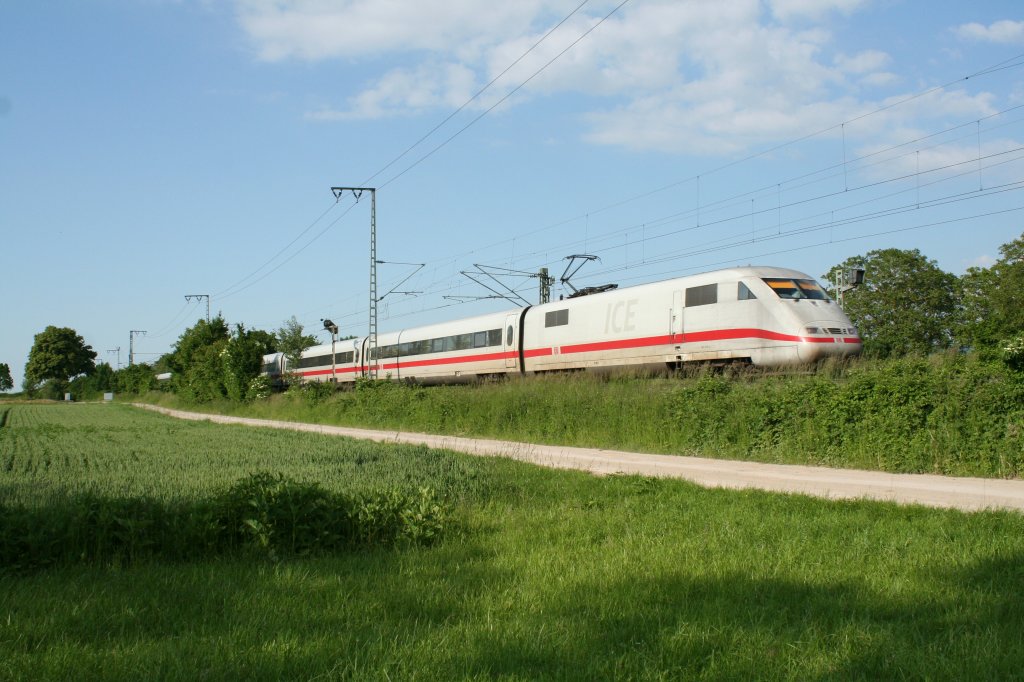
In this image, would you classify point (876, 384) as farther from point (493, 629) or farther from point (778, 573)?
point (493, 629)

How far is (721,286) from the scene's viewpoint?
74.8 feet

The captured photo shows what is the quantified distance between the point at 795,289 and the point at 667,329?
389 cm

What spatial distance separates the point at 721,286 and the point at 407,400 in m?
11.3

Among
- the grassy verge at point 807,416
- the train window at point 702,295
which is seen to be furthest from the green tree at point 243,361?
the train window at point 702,295

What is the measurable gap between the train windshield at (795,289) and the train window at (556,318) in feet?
30.7

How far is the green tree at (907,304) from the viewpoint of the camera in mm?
55750

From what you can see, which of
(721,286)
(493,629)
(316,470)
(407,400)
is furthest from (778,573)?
(407,400)

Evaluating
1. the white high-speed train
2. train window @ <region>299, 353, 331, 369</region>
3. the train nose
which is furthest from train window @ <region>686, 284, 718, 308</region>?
train window @ <region>299, 353, 331, 369</region>

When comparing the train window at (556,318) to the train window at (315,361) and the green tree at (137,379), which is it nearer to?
the train window at (315,361)

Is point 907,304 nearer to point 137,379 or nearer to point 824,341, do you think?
point 824,341

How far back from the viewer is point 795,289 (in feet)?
72.0

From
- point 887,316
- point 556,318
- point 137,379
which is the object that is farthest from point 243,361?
point 137,379

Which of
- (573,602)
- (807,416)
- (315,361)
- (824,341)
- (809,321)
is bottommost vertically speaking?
(573,602)

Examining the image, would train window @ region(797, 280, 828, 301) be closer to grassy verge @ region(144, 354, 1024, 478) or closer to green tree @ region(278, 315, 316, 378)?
grassy verge @ region(144, 354, 1024, 478)
